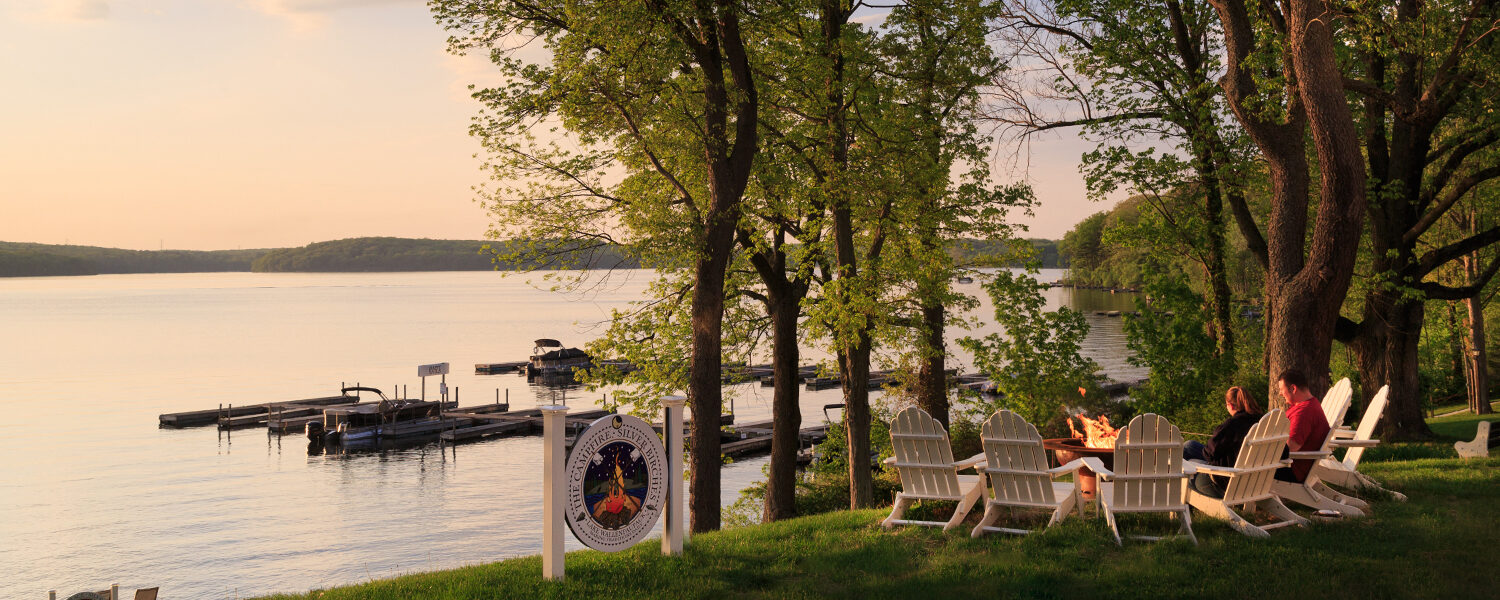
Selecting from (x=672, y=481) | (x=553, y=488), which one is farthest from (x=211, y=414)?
(x=553, y=488)

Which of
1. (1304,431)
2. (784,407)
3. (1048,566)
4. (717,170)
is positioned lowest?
(784,407)

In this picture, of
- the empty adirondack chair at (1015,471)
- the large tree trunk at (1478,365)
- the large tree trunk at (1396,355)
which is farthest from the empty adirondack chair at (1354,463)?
the large tree trunk at (1478,365)

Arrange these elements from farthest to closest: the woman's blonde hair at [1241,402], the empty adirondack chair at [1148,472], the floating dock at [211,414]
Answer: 1. the floating dock at [211,414]
2. the woman's blonde hair at [1241,402]
3. the empty adirondack chair at [1148,472]

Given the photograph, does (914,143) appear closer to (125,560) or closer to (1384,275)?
(1384,275)

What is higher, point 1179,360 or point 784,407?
point 1179,360

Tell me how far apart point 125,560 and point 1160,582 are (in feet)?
100

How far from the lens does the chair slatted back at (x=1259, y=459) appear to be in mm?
7840

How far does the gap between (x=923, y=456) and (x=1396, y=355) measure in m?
14.1

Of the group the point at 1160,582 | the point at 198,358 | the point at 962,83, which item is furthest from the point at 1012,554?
the point at 198,358

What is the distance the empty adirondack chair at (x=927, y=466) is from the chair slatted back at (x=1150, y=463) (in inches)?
48.1

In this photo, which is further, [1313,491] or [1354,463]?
[1354,463]

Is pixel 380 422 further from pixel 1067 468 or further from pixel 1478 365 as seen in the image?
pixel 1067 468

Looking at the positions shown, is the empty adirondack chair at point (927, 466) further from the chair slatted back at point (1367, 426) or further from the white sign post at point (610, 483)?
the chair slatted back at point (1367, 426)

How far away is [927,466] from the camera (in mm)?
8633
